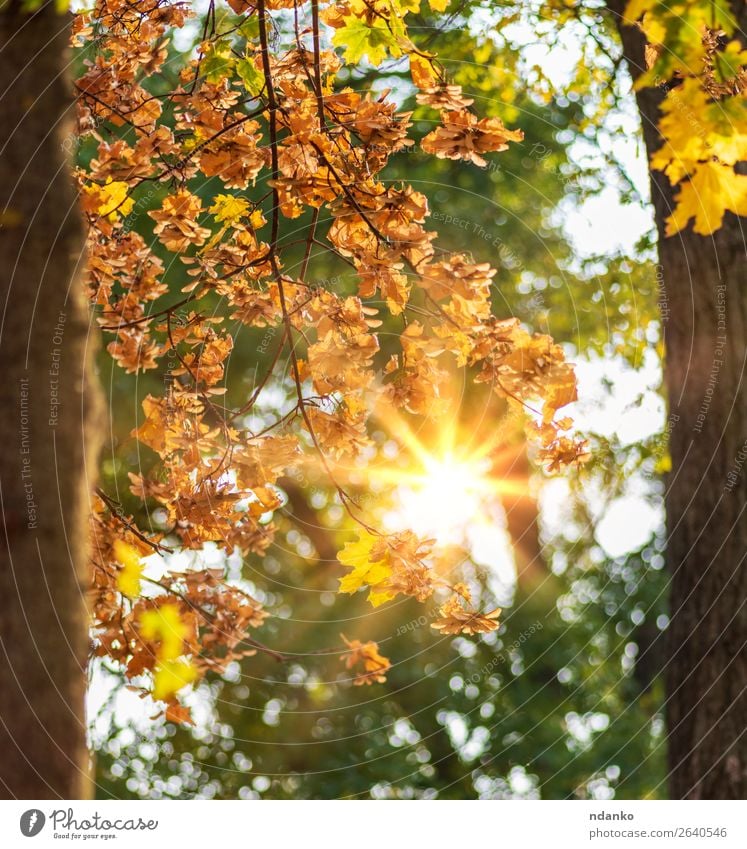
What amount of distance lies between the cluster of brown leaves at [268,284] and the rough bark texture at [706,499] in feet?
4.36

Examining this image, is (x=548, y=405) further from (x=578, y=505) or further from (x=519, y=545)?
(x=519, y=545)

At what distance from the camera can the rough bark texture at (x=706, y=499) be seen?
3.41 m

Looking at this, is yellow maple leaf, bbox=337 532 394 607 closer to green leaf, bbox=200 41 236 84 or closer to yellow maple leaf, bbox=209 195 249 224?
yellow maple leaf, bbox=209 195 249 224

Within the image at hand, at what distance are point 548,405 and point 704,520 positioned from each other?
4.99 feet

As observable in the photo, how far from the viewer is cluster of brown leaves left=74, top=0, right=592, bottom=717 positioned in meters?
2.40

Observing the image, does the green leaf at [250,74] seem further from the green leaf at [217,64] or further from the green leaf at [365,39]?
the green leaf at [365,39]

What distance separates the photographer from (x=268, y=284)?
9.29 ft

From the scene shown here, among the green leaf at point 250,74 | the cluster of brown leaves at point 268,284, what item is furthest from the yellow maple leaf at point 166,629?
the green leaf at point 250,74

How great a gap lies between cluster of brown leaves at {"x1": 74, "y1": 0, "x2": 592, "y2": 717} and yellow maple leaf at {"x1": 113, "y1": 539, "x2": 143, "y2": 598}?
0.14ft

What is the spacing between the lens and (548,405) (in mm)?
2432
